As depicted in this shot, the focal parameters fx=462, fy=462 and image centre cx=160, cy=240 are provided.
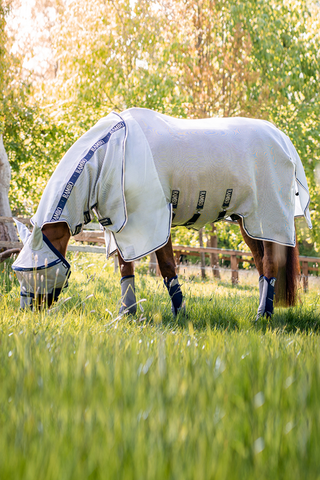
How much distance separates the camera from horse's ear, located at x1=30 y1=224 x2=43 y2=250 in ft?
10.4

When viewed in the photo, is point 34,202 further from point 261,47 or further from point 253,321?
point 253,321

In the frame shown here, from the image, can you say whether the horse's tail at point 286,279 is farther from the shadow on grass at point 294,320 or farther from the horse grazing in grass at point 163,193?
the shadow on grass at point 294,320

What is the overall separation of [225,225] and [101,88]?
6.42 m

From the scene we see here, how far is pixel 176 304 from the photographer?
4492 millimetres

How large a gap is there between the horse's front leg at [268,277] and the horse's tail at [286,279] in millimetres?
90

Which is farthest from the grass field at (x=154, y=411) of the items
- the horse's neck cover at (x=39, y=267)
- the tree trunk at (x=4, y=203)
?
the tree trunk at (x=4, y=203)

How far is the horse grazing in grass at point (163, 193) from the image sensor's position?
3455mm

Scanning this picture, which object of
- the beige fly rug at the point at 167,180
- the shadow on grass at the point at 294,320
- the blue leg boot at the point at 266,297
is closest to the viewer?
the beige fly rug at the point at 167,180

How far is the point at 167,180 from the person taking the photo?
4059 millimetres

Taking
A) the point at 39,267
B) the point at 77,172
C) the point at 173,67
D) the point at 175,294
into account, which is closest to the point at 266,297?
the point at 175,294

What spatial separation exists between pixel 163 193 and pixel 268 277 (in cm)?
157

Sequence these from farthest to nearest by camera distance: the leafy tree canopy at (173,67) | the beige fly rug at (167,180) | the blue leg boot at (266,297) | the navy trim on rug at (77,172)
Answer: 1. the leafy tree canopy at (173,67)
2. the blue leg boot at (266,297)
3. the beige fly rug at (167,180)
4. the navy trim on rug at (77,172)

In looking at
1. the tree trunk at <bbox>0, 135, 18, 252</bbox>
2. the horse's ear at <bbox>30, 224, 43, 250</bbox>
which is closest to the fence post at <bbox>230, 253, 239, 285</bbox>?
the tree trunk at <bbox>0, 135, 18, 252</bbox>

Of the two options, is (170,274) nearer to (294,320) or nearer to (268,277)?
(268,277)
